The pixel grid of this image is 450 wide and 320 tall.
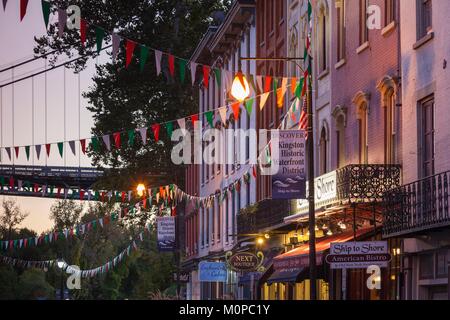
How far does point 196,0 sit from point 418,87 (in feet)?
143

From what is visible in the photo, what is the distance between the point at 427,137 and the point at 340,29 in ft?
29.1

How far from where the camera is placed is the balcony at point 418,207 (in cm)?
2505

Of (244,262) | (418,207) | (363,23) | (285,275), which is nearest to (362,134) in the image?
(363,23)

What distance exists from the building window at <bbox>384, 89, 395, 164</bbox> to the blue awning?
4079 mm

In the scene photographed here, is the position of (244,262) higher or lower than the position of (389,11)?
lower

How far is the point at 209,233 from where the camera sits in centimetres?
6366

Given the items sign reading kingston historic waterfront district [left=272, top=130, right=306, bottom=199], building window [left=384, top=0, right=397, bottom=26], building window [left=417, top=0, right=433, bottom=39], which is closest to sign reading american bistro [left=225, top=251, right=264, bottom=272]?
sign reading kingston historic waterfront district [left=272, top=130, right=306, bottom=199]

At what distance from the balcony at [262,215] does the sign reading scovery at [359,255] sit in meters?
13.4

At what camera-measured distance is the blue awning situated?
34.1 metres

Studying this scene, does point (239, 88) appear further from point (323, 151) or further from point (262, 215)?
point (262, 215)

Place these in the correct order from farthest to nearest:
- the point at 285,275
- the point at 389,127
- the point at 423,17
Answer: the point at 285,275 < the point at 389,127 < the point at 423,17

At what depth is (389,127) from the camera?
1244 inches

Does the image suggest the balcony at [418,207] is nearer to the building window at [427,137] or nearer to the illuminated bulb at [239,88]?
the building window at [427,137]
